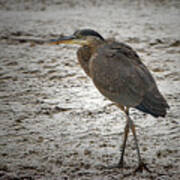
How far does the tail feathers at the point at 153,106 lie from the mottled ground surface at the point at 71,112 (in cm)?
60

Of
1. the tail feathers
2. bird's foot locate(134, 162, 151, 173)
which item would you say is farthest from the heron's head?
bird's foot locate(134, 162, 151, 173)

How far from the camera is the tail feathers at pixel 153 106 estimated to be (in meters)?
2.50

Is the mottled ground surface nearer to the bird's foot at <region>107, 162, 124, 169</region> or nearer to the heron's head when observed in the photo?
the bird's foot at <region>107, 162, 124, 169</region>

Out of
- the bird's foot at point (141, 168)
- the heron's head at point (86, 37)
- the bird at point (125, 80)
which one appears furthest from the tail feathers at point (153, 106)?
the heron's head at point (86, 37)

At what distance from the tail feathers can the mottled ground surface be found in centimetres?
60

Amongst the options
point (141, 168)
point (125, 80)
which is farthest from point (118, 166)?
point (125, 80)

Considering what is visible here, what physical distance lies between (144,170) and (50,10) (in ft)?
19.7

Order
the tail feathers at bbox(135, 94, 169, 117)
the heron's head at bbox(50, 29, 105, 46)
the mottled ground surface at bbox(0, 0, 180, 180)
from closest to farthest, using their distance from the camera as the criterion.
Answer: the tail feathers at bbox(135, 94, 169, 117) < the heron's head at bbox(50, 29, 105, 46) < the mottled ground surface at bbox(0, 0, 180, 180)

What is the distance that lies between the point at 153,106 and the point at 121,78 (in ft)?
1.14

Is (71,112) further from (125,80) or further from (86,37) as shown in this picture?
(125,80)

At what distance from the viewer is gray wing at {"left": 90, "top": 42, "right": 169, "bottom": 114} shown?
2518mm

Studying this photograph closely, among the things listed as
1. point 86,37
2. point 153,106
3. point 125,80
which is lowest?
point 153,106

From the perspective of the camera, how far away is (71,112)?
12.3 feet

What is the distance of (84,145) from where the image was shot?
10.2ft
